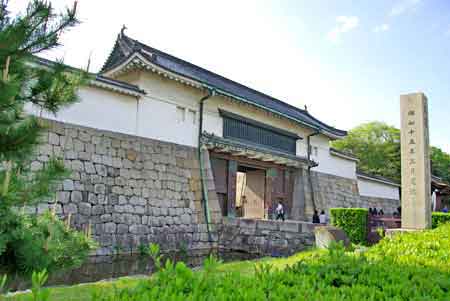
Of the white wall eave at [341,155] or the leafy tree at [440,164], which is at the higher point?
the leafy tree at [440,164]

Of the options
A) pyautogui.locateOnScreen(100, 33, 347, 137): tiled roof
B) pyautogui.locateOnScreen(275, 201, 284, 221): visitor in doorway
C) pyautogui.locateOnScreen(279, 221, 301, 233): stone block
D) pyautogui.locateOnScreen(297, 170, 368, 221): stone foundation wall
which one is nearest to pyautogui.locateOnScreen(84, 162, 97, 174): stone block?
pyautogui.locateOnScreen(100, 33, 347, 137): tiled roof

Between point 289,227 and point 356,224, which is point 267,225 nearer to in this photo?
point 289,227

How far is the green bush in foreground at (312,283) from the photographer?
1.99 m

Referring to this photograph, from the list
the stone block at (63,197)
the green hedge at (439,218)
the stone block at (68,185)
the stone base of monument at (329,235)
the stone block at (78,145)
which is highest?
the stone block at (78,145)

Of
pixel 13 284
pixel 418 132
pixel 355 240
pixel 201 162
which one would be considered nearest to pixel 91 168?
pixel 201 162

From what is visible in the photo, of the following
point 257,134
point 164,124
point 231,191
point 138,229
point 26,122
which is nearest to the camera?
point 26,122

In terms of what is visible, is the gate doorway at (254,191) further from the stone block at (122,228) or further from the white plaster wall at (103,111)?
the stone block at (122,228)

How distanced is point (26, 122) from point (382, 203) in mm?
24759

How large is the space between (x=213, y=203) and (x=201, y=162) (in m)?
1.58

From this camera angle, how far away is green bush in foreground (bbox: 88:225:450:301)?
1.99 meters

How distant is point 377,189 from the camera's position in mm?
24703

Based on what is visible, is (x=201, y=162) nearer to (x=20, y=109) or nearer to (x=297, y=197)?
(x=297, y=197)

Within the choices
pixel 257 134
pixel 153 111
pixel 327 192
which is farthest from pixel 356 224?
pixel 327 192

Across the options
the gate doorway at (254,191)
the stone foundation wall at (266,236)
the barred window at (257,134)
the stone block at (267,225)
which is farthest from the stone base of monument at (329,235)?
the gate doorway at (254,191)
